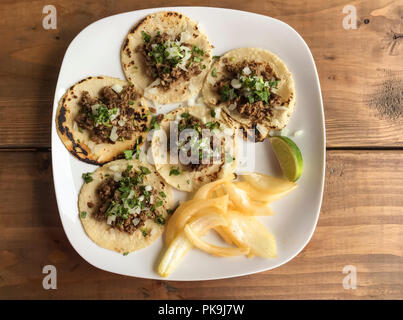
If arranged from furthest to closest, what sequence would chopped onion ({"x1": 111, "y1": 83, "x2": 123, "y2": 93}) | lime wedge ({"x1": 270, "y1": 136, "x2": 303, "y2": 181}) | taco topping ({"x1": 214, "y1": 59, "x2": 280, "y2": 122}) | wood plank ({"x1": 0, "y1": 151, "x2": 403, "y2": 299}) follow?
wood plank ({"x1": 0, "y1": 151, "x2": 403, "y2": 299}) → chopped onion ({"x1": 111, "y1": 83, "x2": 123, "y2": 93}) → taco topping ({"x1": 214, "y1": 59, "x2": 280, "y2": 122}) → lime wedge ({"x1": 270, "y1": 136, "x2": 303, "y2": 181})

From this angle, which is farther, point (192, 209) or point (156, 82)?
point (156, 82)

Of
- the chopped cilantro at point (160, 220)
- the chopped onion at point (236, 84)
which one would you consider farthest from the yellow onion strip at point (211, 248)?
the chopped onion at point (236, 84)

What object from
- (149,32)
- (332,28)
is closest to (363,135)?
(332,28)

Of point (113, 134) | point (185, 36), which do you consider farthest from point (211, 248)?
point (185, 36)

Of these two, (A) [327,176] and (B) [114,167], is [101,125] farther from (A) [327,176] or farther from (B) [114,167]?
(A) [327,176]

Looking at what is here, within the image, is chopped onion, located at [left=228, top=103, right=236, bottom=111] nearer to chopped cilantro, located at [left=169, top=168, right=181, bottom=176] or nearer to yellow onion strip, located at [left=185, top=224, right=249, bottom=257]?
chopped cilantro, located at [left=169, top=168, right=181, bottom=176]

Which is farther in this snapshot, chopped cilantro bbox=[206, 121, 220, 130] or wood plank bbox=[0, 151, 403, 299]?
wood plank bbox=[0, 151, 403, 299]

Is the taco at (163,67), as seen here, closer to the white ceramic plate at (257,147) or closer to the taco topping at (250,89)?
the white ceramic plate at (257,147)

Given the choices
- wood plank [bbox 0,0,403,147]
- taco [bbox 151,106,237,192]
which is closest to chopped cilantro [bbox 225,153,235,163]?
taco [bbox 151,106,237,192]
